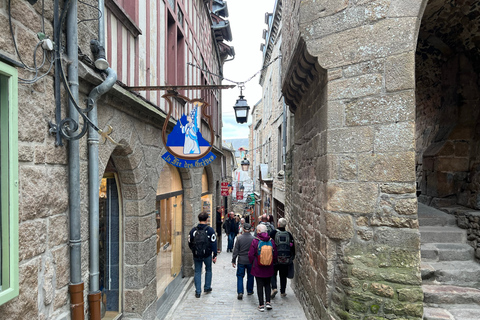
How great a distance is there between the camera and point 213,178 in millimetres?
11039

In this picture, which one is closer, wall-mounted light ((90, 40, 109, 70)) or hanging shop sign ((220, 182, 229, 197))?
wall-mounted light ((90, 40, 109, 70))

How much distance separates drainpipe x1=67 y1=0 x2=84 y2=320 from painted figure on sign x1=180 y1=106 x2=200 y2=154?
152 centimetres

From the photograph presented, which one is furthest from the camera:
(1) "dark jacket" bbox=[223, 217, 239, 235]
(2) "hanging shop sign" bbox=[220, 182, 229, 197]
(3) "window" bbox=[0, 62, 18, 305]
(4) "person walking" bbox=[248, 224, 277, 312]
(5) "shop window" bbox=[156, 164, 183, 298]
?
(2) "hanging shop sign" bbox=[220, 182, 229, 197]

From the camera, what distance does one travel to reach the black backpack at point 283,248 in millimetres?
5391

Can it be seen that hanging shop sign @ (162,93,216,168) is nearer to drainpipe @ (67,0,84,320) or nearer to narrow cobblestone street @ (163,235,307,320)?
drainpipe @ (67,0,84,320)

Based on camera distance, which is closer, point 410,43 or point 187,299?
point 410,43

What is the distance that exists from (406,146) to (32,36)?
3.27m

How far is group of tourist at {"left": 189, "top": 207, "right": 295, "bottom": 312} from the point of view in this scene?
518cm

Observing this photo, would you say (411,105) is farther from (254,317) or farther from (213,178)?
(213,178)

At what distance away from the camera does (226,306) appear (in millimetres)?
5426

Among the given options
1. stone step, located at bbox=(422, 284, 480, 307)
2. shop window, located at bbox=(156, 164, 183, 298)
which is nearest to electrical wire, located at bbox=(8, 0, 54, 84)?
shop window, located at bbox=(156, 164, 183, 298)

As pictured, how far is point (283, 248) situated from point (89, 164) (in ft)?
11.6

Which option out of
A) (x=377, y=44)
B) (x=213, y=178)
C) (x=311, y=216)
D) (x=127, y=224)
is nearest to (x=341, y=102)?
(x=377, y=44)

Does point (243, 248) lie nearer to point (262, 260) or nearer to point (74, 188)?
point (262, 260)
